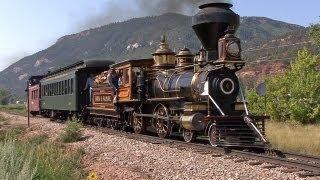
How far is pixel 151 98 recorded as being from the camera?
56.5ft

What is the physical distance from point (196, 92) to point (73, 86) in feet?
40.4

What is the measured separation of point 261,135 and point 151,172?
3.50 meters

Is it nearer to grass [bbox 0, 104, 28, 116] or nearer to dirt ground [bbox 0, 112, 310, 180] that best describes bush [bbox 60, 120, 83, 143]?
dirt ground [bbox 0, 112, 310, 180]

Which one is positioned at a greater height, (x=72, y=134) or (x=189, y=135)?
(x=189, y=135)

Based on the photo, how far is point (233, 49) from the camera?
1355cm

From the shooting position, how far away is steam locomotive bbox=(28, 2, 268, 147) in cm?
1320

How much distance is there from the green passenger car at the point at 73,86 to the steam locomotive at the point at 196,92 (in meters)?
3.48

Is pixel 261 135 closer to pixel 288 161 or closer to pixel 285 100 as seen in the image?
pixel 288 161

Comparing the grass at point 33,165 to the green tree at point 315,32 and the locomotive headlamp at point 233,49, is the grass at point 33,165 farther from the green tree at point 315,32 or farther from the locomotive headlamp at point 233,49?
the green tree at point 315,32

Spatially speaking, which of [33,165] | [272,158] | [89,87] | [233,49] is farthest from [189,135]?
[89,87]

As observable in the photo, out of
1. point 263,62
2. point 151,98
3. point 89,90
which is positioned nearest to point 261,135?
point 151,98

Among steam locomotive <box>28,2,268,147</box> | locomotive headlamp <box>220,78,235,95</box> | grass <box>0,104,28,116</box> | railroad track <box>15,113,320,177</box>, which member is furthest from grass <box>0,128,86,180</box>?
grass <box>0,104,28,116</box>

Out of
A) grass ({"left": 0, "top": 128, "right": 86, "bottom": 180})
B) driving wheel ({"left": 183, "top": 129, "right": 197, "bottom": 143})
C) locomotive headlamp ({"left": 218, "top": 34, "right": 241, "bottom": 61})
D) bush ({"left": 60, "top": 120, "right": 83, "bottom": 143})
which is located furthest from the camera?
bush ({"left": 60, "top": 120, "right": 83, "bottom": 143})

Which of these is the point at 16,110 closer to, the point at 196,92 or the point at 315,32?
the point at 315,32
